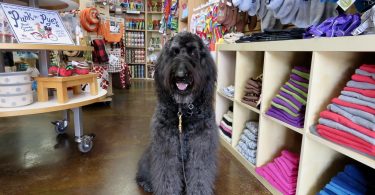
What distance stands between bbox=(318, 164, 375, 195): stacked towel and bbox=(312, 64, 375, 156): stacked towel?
24 centimetres

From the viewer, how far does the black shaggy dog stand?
3.76 feet

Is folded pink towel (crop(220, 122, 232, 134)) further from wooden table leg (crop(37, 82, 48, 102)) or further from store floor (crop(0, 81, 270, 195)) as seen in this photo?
wooden table leg (crop(37, 82, 48, 102))

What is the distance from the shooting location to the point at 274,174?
4.91ft

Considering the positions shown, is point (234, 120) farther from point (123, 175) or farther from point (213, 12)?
point (213, 12)

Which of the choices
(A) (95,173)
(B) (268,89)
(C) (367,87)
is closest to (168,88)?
(B) (268,89)

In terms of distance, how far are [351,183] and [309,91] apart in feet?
1.57

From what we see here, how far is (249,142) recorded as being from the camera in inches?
70.4

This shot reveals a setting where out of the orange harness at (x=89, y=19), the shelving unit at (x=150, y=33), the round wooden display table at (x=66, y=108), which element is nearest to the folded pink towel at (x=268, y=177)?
the round wooden display table at (x=66, y=108)

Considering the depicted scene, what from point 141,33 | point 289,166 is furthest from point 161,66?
point 141,33

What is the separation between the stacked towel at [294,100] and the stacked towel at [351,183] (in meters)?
0.31

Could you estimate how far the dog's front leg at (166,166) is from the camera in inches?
50.3

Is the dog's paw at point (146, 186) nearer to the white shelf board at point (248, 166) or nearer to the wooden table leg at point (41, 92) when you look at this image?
the white shelf board at point (248, 166)

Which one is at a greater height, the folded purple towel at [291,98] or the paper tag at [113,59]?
the paper tag at [113,59]

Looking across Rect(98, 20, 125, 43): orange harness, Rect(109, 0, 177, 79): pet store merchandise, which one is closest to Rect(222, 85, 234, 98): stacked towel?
Rect(98, 20, 125, 43): orange harness
